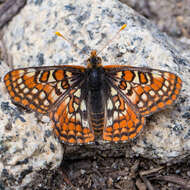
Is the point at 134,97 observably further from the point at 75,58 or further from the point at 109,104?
the point at 75,58

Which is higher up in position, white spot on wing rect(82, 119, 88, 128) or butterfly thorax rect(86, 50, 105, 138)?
butterfly thorax rect(86, 50, 105, 138)

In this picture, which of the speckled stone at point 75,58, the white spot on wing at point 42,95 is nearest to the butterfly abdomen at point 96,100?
the speckled stone at point 75,58

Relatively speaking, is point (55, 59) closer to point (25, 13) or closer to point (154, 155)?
point (25, 13)

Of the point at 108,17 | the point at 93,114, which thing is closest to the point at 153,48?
the point at 108,17

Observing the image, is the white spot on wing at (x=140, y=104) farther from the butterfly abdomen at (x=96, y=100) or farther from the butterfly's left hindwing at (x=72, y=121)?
the butterfly's left hindwing at (x=72, y=121)

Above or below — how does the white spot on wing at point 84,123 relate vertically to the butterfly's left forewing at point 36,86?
below

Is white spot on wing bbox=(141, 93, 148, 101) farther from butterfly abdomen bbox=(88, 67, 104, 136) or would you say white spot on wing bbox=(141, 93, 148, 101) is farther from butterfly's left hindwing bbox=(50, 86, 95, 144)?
butterfly's left hindwing bbox=(50, 86, 95, 144)

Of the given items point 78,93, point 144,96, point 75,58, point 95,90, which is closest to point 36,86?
point 78,93

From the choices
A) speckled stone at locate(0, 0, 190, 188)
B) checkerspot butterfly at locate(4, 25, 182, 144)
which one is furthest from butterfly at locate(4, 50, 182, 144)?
speckled stone at locate(0, 0, 190, 188)
